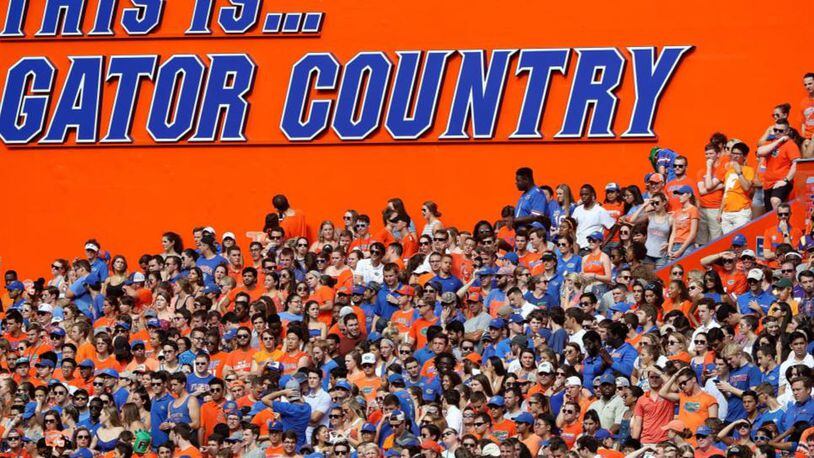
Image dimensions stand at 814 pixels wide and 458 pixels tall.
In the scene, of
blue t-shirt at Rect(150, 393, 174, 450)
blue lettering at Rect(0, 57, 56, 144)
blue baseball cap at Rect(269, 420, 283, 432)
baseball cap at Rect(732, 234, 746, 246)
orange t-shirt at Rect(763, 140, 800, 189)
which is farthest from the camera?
blue lettering at Rect(0, 57, 56, 144)

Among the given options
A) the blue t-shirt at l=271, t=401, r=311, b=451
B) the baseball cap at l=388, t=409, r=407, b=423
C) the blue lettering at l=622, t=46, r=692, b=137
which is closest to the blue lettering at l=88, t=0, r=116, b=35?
the blue lettering at l=622, t=46, r=692, b=137

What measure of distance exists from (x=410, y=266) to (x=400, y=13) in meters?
5.72

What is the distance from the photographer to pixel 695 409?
61.9 feet

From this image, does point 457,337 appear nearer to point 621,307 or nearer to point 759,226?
point 621,307

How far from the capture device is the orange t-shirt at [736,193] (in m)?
23.4

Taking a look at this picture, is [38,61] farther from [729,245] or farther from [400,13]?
[729,245]

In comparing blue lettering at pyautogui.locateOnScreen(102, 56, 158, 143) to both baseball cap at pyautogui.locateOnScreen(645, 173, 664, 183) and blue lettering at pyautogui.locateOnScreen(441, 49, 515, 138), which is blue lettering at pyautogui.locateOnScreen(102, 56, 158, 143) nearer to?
blue lettering at pyautogui.locateOnScreen(441, 49, 515, 138)

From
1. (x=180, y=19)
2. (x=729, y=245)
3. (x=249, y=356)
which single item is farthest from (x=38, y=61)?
(x=729, y=245)

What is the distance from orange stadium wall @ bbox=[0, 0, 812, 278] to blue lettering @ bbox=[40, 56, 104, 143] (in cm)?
3

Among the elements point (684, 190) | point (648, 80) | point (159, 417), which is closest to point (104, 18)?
point (648, 80)

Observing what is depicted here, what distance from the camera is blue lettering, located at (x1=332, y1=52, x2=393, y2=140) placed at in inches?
1110

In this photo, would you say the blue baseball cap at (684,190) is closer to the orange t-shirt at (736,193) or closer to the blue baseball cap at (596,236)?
the orange t-shirt at (736,193)

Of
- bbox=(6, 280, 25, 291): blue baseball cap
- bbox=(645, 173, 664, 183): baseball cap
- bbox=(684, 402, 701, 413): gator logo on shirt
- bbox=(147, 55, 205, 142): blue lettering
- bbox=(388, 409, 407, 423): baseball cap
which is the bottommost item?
bbox=(388, 409, 407, 423): baseball cap

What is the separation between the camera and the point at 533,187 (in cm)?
2459
